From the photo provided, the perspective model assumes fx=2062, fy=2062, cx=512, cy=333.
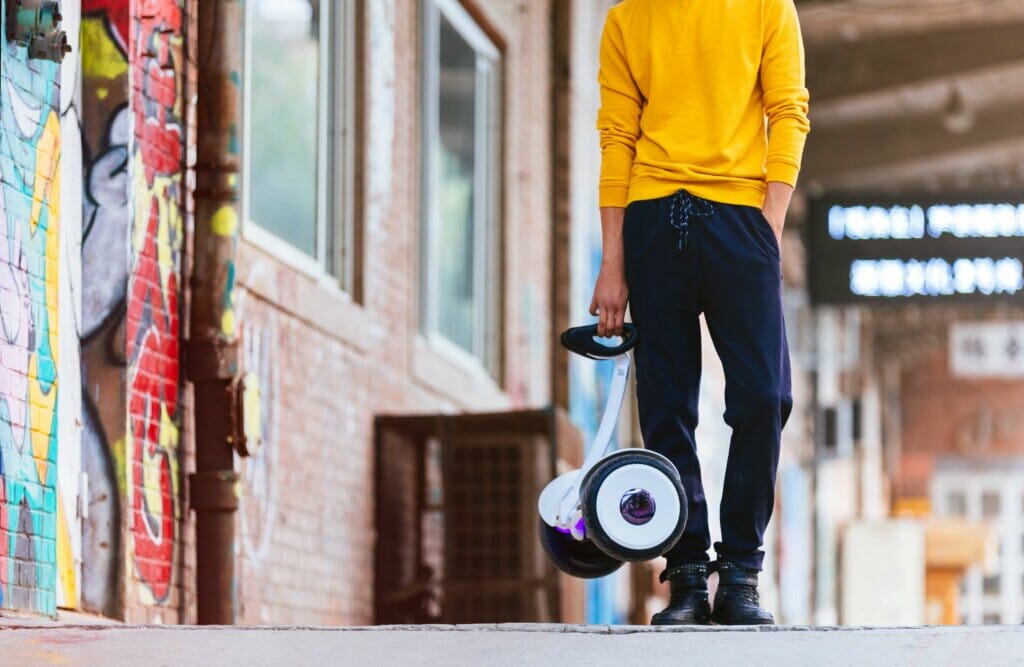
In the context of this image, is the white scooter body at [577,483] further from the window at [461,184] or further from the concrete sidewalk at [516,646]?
the window at [461,184]

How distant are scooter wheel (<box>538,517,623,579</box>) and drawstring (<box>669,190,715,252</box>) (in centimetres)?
79

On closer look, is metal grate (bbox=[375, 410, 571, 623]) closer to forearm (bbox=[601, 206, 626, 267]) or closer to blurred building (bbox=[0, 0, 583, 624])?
blurred building (bbox=[0, 0, 583, 624])

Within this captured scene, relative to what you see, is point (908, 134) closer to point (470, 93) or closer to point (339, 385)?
point (470, 93)

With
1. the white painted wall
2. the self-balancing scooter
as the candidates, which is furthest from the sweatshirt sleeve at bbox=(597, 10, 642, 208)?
the white painted wall

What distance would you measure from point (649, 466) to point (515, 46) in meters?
8.02

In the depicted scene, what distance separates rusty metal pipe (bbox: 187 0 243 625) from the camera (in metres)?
7.38

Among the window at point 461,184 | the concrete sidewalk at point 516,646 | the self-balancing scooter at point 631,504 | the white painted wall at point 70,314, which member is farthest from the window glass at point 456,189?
the concrete sidewalk at point 516,646

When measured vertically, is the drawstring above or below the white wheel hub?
above

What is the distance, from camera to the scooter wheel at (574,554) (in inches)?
207

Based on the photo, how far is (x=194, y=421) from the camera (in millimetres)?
7469

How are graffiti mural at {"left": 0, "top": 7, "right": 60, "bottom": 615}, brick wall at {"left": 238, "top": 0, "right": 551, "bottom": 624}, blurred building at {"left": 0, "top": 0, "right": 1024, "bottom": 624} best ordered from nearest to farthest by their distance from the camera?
graffiti mural at {"left": 0, "top": 7, "right": 60, "bottom": 615}
blurred building at {"left": 0, "top": 0, "right": 1024, "bottom": 624}
brick wall at {"left": 238, "top": 0, "right": 551, "bottom": 624}

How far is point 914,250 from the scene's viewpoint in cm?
1598

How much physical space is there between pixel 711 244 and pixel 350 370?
4.43m

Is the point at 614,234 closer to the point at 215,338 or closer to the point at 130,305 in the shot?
the point at 130,305
